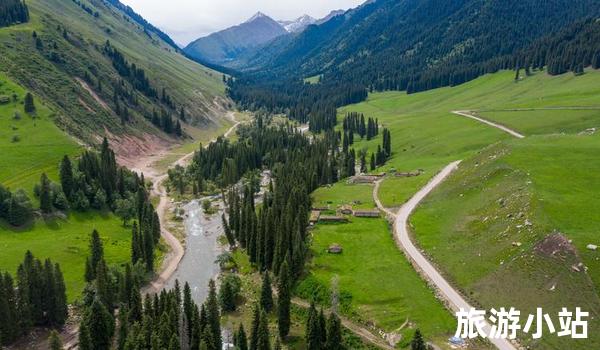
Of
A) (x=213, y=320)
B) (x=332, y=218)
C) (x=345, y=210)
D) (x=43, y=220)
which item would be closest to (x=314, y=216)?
(x=332, y=218)

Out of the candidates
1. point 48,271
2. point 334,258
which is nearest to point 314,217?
point 334,258

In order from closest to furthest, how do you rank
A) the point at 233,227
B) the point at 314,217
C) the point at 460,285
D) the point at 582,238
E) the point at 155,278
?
the point at 582,238
the point at 460,285
the point at 155,278
the point at 314,217
the point at 233,227

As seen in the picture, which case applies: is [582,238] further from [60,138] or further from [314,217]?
[60,138]

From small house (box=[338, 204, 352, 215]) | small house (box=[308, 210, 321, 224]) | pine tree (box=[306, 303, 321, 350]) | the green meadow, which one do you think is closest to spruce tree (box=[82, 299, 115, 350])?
the green meadow

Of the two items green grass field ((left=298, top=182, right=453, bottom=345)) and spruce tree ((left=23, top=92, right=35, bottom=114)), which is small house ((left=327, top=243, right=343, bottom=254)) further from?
spruce tree ((left=23, top=92, right=35, bottom=114))

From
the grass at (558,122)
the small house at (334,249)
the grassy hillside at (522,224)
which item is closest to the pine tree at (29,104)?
the grassy hillside at (522,224)

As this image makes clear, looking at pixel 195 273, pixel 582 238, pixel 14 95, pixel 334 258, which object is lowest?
pixel 195 273

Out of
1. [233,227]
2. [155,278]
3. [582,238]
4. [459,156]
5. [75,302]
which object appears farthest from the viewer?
[459,156]

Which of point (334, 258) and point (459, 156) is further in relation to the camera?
point (459, 156)
